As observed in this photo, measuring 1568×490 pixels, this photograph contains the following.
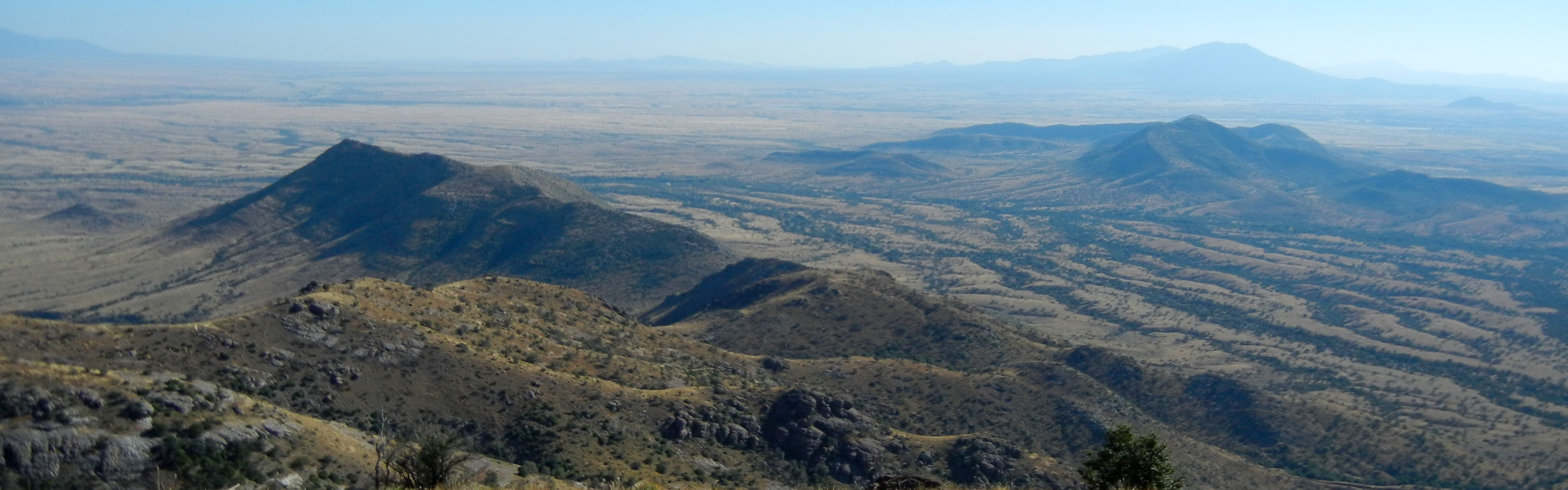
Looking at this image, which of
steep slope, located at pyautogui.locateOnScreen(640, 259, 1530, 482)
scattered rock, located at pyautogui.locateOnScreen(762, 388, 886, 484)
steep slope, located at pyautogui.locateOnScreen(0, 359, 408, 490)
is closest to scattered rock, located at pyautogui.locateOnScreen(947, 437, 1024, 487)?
scattered rock, located at pyautogui.locateOnScreen(762, 388, 886, 484)

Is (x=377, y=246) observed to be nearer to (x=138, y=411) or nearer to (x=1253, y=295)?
(x=138, y=411)

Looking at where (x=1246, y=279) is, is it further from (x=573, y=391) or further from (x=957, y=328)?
(x=573, y=391)

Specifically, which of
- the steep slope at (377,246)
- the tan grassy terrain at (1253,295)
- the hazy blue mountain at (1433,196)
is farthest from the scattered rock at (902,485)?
the hazy blue mountain at (1433,196)

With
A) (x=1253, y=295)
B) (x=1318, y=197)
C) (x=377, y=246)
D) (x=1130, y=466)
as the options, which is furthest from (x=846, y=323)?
(x=1318, y=197)

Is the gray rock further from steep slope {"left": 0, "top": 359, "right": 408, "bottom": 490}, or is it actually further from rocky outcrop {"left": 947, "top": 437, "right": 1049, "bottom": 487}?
rocky outcrop {"left": 947, "top": 437, "right": 1049, "bottom": 487}

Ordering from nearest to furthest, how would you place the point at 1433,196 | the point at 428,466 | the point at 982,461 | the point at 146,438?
the point at 428,466 → the point at 146,438 → the point at 982,461 → the point at 1433,196

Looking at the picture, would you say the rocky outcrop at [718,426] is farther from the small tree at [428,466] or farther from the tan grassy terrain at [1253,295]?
the tan grassy terrain at [1253,295]
